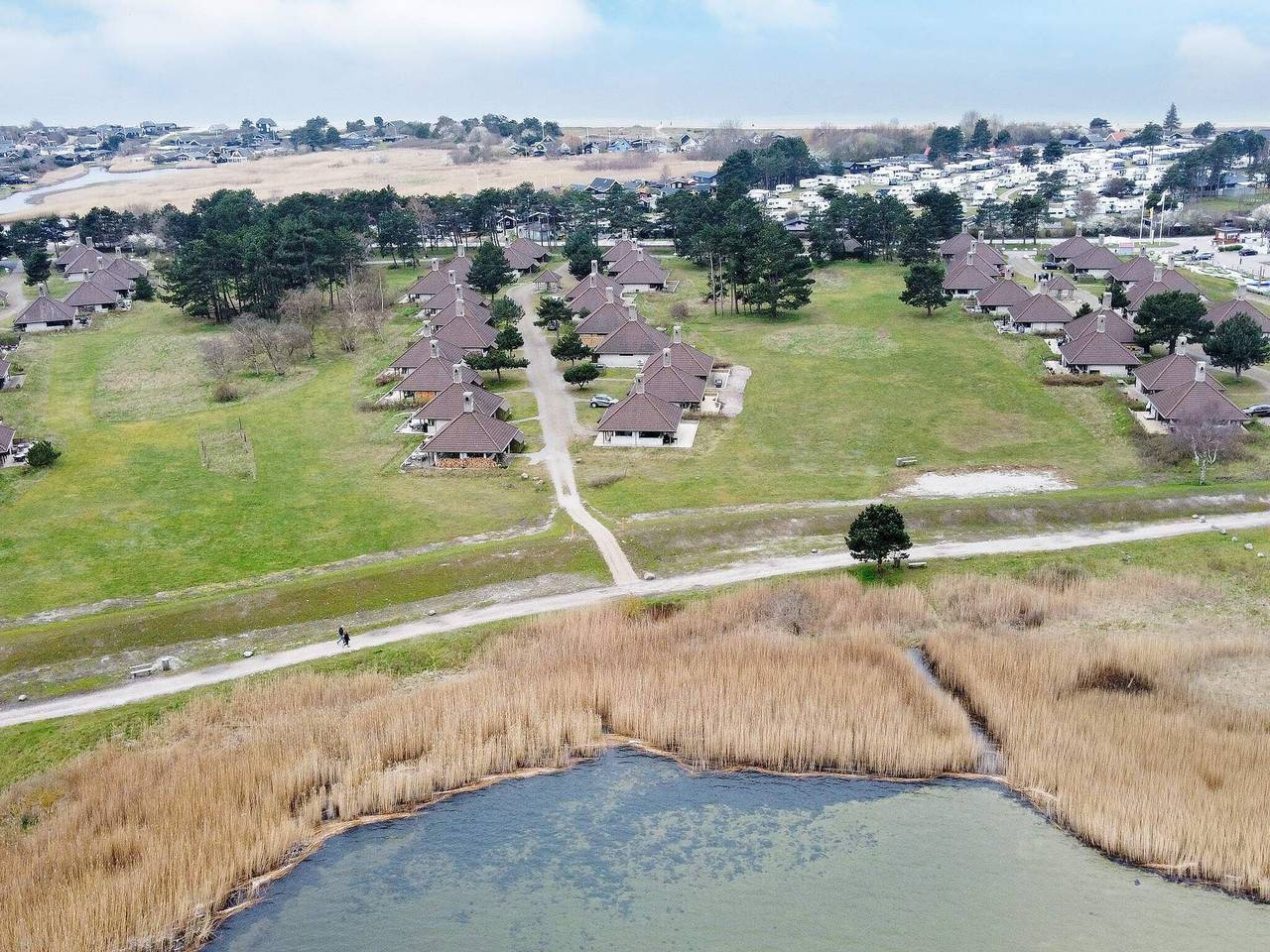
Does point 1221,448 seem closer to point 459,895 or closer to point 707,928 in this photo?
point 707,928

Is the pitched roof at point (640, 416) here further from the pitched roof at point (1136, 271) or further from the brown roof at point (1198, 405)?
the pitched roof at point (1136, 271)

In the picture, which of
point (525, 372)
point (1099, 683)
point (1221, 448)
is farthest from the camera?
point (525, 372)

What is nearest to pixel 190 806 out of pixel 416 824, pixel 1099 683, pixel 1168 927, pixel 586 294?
pixel 416 824

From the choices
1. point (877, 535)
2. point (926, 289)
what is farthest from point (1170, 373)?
point (877, 535)

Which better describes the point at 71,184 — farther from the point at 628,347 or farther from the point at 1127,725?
the point at 1127,725

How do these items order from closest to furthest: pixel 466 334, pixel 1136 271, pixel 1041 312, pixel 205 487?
pixel 205 487 → pixel 466 334 → pixel 1041 312 → pixel 1136 271

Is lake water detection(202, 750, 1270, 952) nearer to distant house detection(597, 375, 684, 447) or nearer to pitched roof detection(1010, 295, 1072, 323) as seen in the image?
distant house detection(597, 375, 684, 447)
